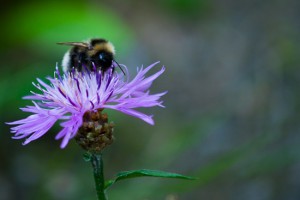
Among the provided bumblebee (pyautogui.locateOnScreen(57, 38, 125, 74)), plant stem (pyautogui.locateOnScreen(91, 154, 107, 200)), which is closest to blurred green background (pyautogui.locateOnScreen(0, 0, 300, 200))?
bumblebee (pyautogui.locateOnScreen(57, 38, 125, 74))

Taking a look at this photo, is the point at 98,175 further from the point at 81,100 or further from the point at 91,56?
the point at 91,56

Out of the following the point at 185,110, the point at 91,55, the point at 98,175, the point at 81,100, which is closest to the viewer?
the point at 98,175

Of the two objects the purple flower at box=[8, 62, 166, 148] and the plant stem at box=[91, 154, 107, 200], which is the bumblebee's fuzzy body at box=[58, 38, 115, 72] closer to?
the purple flower at box=[8, 62, 166, 148]

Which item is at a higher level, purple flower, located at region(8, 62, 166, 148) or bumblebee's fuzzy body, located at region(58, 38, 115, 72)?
bumblebee's fuzzy body, located at region(58, 38, 115, 72)

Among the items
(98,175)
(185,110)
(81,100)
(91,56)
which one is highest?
(185,110)

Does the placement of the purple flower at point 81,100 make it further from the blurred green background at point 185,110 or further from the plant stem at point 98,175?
the blurred green background at point 185,110

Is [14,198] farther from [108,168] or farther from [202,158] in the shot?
[202,158]

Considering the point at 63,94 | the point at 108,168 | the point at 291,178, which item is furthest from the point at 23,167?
the point at 63,94

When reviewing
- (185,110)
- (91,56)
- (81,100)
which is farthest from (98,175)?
(185,110)
